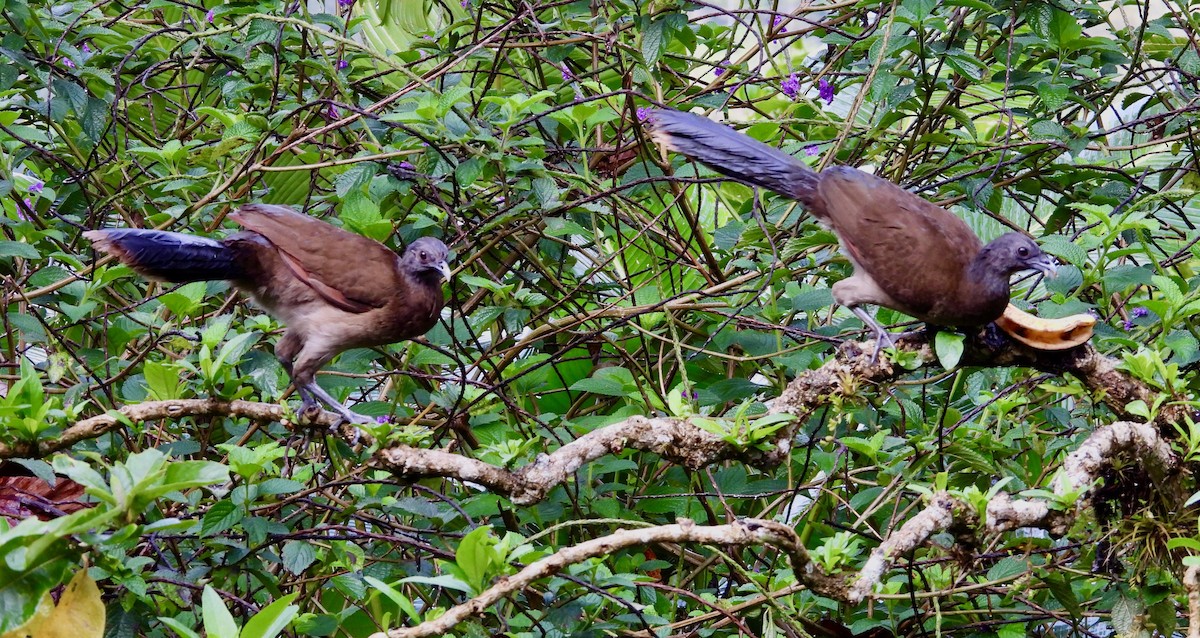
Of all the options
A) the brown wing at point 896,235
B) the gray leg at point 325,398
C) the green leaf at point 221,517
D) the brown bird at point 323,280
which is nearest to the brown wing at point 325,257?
the brown bird at point 323,280

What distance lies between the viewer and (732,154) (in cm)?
318

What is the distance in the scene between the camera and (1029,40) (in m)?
3.52

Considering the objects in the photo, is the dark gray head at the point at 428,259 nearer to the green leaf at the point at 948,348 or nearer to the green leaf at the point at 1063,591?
the green leaf at the point at 948,348

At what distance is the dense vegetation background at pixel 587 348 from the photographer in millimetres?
2398

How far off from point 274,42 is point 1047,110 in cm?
229

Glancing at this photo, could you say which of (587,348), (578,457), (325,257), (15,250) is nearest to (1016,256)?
(578,457)

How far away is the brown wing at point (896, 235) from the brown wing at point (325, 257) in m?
1.18

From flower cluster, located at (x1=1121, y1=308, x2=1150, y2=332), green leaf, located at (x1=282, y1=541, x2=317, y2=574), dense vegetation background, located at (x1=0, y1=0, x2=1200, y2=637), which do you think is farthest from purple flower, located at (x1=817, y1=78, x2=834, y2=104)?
green leaf, located at (x1=282, y1=541, x2=317, y2=574)

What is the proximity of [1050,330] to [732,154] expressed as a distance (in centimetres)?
105

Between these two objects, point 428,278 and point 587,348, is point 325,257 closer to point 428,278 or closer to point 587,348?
point 428,278

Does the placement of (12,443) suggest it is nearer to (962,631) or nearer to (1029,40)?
(962,631)

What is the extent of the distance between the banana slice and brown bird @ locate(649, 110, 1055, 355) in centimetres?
13

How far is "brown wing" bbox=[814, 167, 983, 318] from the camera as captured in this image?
293 centimetres

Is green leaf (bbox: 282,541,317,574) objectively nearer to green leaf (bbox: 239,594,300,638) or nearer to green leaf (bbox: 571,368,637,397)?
green leaf (bbox: 239,594,300,638)
